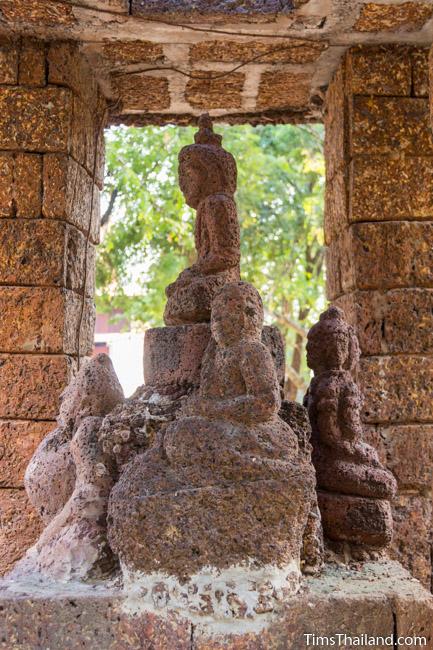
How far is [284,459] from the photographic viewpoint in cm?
217

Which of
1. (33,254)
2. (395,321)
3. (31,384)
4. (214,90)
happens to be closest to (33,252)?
(33,254)

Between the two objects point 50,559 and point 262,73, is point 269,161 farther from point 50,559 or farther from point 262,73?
point 50,559

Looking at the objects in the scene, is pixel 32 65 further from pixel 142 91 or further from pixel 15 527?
pixel 15 527

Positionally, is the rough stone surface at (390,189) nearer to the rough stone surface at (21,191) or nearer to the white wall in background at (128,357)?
the rough stone surface at (21,191)

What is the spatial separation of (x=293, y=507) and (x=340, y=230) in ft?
8.08

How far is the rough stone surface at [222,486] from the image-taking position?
81.6 inches

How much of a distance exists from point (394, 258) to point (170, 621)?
2.55m

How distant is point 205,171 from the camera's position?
9.43 ft

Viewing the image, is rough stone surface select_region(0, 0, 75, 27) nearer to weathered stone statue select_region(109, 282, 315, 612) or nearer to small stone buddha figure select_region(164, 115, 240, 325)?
small stone buddha figure select_region(164, 115, 240, 325)

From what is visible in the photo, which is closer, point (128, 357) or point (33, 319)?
point (33, 319)

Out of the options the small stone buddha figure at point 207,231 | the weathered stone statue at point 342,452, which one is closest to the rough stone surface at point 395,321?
the weathered stone statue at point 342,452

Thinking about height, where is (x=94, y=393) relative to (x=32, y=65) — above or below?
below

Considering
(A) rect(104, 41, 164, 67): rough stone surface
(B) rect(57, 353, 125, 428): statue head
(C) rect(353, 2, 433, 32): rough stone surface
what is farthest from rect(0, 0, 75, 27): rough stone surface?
(B) rect(57, 353, 125, 428): statue head

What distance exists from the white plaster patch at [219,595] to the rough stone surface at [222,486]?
3cm
